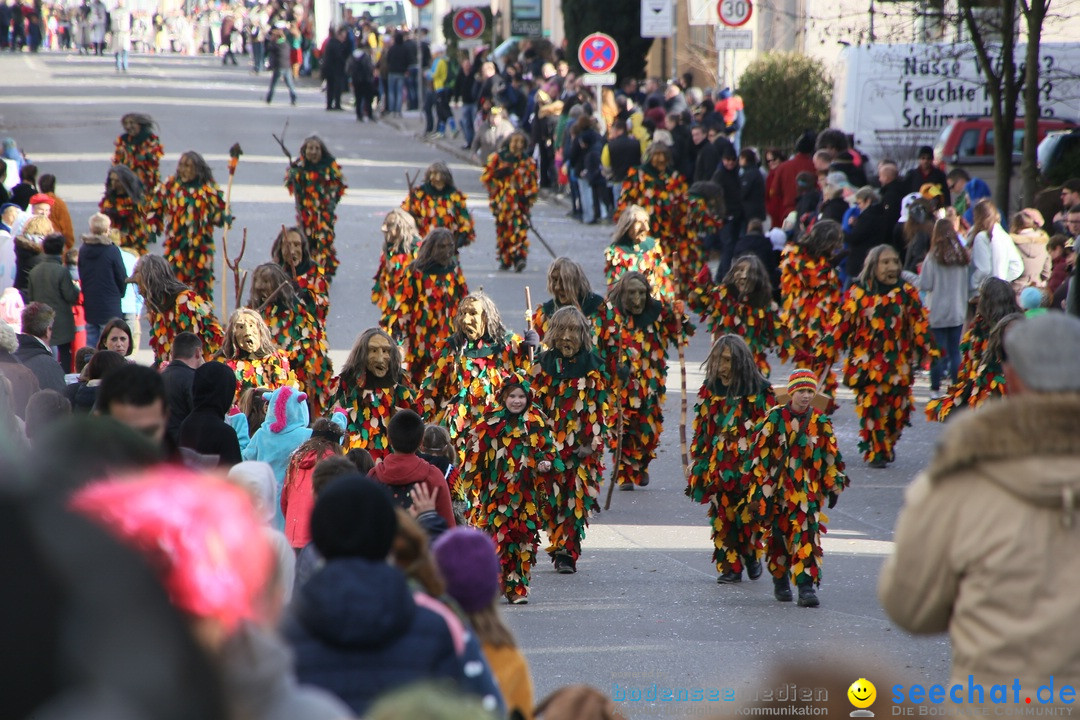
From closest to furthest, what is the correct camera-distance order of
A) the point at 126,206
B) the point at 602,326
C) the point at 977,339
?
the point at 977,339, the point at 602,326, the point at 126,206

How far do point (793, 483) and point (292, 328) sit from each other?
14.1ft

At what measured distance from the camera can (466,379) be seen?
9.73 m

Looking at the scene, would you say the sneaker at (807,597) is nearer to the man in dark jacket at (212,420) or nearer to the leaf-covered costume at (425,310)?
the man in dark jacket at (212,420)

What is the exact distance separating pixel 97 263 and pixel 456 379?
462 centimetres

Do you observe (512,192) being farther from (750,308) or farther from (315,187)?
(750,308)

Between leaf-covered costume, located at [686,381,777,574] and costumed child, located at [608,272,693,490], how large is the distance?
2.27m

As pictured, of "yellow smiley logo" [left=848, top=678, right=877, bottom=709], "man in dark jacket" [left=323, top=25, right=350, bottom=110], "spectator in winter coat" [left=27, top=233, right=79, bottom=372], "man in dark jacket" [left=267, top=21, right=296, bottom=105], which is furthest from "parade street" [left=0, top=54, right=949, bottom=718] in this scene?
"man in dark jacket" [left=267, top=21, right=296, bottom=105]

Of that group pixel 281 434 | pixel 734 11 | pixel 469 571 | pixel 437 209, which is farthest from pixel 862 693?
pixel 734 11

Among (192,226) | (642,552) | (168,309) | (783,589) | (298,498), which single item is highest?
(192,226)

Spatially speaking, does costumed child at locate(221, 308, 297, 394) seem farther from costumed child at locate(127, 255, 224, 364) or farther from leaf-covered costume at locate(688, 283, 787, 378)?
leaf-covered costume at locate(688, 283, 787, 378)

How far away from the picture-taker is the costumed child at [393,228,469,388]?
12945mm

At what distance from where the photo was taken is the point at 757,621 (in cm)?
845

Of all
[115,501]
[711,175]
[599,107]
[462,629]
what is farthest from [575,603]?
[599,107]

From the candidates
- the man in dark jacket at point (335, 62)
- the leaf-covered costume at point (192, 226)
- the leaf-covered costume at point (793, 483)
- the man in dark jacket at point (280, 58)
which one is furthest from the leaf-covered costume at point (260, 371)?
the man in dark jacket at point (280, 58)
